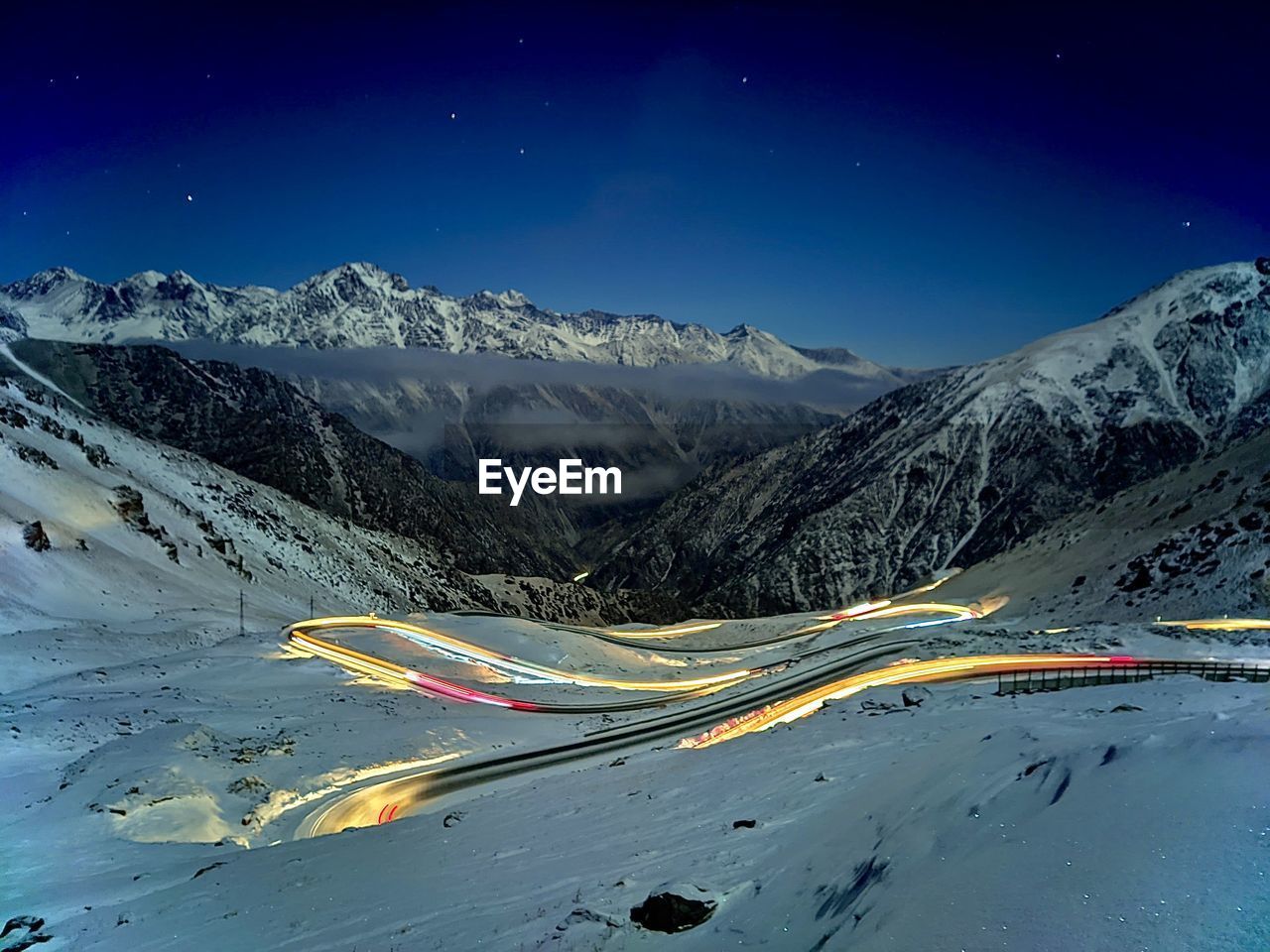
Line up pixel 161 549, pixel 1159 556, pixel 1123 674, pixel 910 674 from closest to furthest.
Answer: pixel 1123 674 → pixel 910 674 → pixel 1159 556 → pixel 161 549

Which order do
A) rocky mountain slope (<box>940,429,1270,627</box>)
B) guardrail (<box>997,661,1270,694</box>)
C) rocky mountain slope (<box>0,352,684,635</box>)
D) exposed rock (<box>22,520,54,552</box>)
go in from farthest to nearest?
exposed rock (<box>22,520,54,552</box>), rocky mountain slope (<box>0,352,684,635</box>), rocky mountain slope (<box>940,429,1270,627</box>), guardrail (<box>997,661,1270,694</box>)

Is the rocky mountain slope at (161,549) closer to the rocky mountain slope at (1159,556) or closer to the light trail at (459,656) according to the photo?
the light trail at (459,656)

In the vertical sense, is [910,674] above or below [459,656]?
below

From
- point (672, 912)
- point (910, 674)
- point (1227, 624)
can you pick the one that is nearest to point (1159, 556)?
point (1227, 624)

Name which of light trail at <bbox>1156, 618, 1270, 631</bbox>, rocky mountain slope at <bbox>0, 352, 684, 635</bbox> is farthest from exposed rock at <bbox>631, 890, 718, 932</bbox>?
light trail at <bbox>1156, 618, 1270, 631</bbox>

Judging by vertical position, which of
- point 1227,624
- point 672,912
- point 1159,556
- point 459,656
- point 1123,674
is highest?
point 672,912

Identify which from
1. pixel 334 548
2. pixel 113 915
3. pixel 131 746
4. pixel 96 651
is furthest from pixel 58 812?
pixel 334 548

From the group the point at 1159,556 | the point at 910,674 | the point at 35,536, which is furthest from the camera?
the point at 1159,556

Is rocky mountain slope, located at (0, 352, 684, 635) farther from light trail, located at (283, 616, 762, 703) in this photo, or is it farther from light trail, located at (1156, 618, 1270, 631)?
light trail, located at (1156, 618, 1270, 631)

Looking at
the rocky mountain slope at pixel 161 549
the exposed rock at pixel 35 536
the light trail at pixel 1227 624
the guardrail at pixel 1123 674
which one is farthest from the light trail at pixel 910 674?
the exposed rock at pixel 35 536

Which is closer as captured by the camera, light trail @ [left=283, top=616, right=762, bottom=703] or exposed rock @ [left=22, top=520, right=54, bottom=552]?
light trail @ [left=283, top=616, right=762, bottom=703]

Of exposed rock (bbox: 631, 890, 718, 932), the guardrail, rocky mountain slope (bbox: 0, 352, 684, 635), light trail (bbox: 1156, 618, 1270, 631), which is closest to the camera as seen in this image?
exposed rock (bbox: 631, 890, 718, 932)

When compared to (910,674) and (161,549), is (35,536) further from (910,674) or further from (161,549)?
(910,674)
